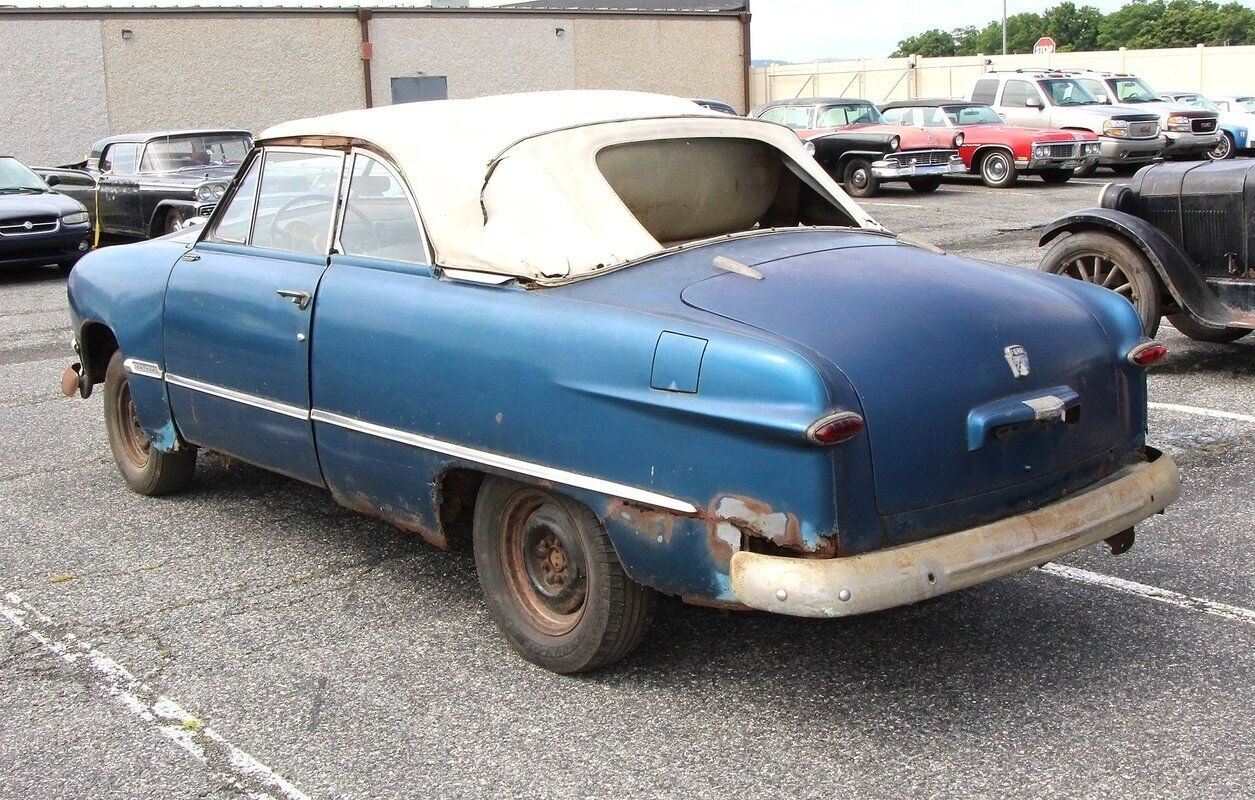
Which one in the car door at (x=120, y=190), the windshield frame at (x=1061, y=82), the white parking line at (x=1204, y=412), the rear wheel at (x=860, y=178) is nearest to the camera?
the white parking line at (x=1204, y=412)

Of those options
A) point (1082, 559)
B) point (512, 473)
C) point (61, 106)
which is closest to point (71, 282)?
point (512, 473)

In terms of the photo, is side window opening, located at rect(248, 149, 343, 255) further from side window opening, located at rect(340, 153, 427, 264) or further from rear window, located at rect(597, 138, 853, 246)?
rear window, located at rect(597, 138, 853, 246)

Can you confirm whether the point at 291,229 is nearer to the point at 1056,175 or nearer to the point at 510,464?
the point at 510,464

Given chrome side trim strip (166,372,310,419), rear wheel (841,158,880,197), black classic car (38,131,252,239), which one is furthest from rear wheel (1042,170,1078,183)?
chrome side trim strip (166,372,310,419)

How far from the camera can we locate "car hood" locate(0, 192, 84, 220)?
48.2ft

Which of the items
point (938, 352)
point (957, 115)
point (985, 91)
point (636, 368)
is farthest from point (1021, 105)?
point (636, 368)

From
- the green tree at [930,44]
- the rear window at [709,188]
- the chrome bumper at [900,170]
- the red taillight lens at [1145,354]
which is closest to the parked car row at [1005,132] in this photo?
the chrome bumper at [900,170]

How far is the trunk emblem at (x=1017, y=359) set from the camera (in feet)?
12.1

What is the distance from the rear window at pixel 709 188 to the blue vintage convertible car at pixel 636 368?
12mm

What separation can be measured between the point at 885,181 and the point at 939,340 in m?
17.9

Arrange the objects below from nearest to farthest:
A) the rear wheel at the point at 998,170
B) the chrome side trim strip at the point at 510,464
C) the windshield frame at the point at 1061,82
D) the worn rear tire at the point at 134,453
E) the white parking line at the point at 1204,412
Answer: the chrome side trim strip at the point at 510,464
the worn rear tire at the point at 134,453
the white parking line at the point at 1204,412
the rear wheel at the point at 998,170
the windshield frame at the point at 1061,82

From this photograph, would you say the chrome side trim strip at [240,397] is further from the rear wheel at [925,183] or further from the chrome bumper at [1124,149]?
the chrome bumper at [1124,149]

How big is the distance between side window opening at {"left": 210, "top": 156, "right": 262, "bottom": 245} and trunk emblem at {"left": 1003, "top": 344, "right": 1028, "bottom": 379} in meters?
3.00

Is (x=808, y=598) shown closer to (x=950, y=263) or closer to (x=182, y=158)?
(x=950, y=263)
